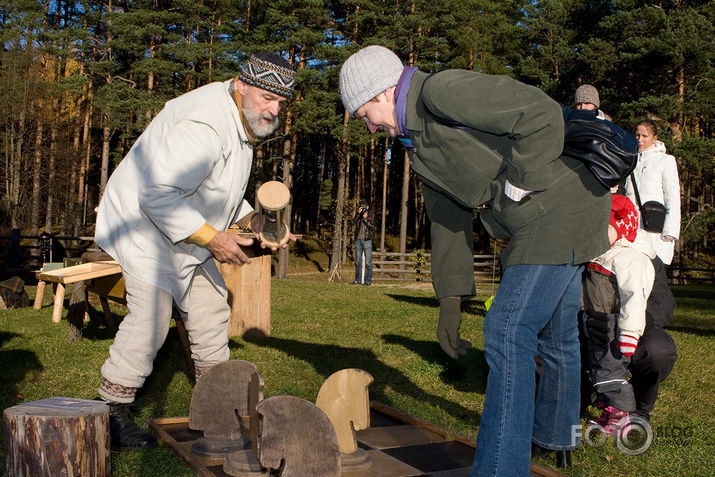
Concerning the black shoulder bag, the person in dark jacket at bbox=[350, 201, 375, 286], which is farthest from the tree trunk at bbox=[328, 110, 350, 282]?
the black shoulder bag

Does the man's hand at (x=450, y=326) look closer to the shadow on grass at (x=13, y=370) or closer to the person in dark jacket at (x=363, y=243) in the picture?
the shadow on grass at (x=13, y=370)

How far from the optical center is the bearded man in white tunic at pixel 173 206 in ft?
11.3

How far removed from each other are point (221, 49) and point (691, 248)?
33430mm

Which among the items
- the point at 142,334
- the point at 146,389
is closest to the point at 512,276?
the point at 142,334

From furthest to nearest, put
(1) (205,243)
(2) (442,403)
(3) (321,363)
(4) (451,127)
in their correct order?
(3) (321,363) < (2) (442,403) < (1) (205,243) < (4) (451,127)

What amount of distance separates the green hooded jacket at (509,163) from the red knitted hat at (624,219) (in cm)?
126

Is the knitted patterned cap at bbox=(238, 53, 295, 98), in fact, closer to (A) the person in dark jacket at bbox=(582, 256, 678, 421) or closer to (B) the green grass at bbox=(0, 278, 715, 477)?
(B) the green grass at bbox=(0, 278, 715, 477)

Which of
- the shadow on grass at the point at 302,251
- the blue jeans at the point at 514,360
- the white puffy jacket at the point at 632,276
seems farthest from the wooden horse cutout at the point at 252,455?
the shadow on grass at the point at 302,251

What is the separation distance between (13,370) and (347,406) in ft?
12.4

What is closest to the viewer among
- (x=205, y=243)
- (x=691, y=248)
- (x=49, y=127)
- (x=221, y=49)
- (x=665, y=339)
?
(x=205, y=243)

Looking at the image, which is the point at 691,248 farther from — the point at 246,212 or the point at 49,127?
the point at 246,212

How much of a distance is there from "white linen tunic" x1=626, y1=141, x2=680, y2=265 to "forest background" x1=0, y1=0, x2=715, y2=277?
21.7m

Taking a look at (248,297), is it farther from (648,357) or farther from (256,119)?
(648,357)

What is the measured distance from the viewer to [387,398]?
4.94 metres
